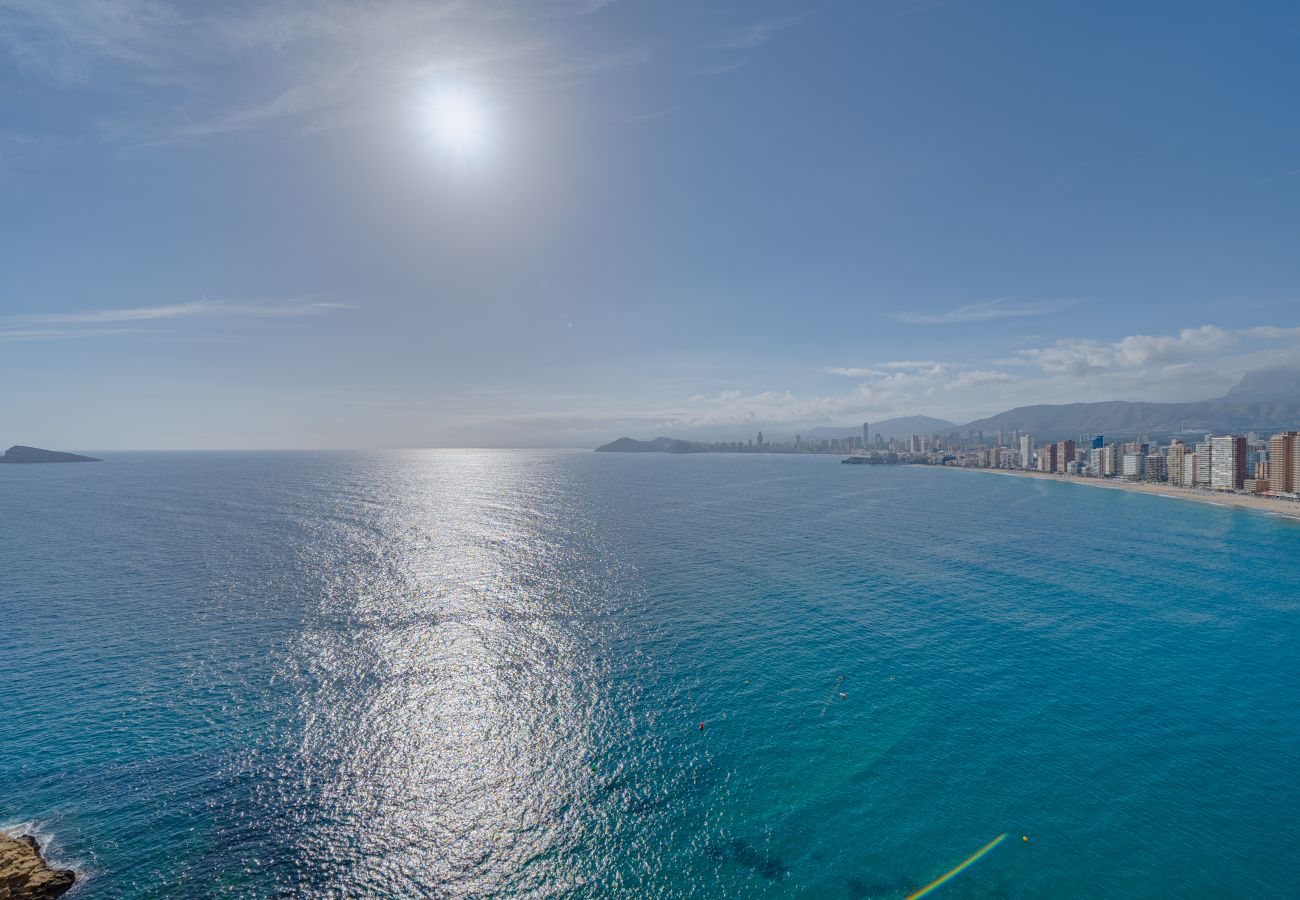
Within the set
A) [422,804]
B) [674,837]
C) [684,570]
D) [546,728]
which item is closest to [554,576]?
[684,570]

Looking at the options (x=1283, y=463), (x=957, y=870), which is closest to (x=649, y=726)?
(x=957, y=870)

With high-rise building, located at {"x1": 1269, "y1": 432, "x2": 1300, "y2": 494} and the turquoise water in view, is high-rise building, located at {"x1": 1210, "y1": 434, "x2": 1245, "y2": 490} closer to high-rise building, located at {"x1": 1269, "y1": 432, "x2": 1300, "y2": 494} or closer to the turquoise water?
high-rise building, located at {"x1": 1269, "y1": 432, "x2": 1300, "y2": 494}

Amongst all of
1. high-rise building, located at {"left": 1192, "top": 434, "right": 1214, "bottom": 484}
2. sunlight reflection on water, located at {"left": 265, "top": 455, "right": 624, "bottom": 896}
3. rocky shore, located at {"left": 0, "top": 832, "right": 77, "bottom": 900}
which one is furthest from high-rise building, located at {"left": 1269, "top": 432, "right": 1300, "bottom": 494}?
rocky shore, located at {"left": 0, "top": 832, "right": 77, "bottom": 900}

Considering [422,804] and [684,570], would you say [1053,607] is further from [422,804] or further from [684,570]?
[422,804]

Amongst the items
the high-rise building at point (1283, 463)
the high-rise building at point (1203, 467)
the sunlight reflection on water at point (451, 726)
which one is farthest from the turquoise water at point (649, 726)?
the high-rise building at point (1203, 467)

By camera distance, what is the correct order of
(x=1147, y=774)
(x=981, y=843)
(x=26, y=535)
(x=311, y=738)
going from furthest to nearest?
1. (x=26, y=535)
2. (x=311, y=738)
3. (x=1147, y=774)
4. (x=981, y=843)

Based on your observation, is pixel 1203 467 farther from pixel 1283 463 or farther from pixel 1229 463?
pixel 1283 463

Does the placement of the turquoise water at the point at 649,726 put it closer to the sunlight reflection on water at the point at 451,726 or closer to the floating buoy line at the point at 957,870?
the sunlight reflection on water at the point at 451,726
